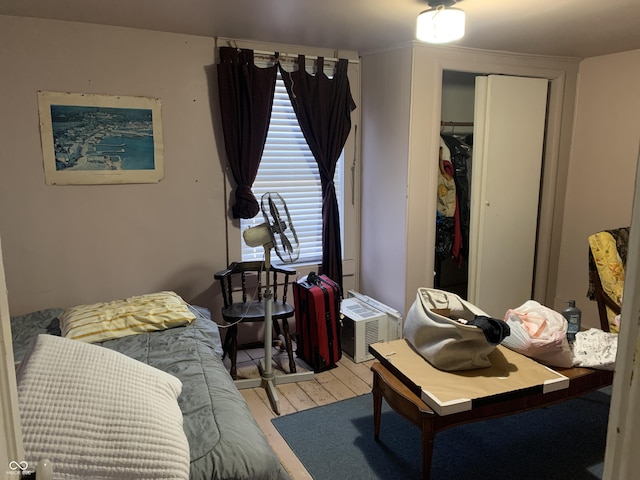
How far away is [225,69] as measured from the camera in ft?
10.8

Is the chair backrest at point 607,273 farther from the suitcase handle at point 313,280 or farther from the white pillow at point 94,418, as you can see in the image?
the white pillow at point 94,418

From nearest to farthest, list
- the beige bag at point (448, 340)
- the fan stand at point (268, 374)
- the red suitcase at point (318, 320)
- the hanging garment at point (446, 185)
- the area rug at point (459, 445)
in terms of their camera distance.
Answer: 1. the beige bag at point (448, 340)
2. the area rug at point (459, 445)
3. the fan stand at point (268, 374)
4. the red suitcase at point (318, 320)
5. the hanging garment at point (446, 185)

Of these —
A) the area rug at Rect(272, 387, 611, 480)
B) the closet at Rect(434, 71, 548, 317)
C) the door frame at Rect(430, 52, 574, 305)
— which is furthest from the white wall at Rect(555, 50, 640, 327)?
the area rug at Rect(272, 387, 611, 480)

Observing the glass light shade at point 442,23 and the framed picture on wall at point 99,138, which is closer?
the glass light shade at point 442,23

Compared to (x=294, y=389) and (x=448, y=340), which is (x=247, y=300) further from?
(x=448, y=340)

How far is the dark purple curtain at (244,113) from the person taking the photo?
3.30 m

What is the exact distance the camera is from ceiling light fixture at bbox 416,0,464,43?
2389 mm

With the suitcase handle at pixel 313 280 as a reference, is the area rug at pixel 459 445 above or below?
below

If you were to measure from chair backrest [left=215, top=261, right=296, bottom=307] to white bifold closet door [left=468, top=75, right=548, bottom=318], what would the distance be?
152cm

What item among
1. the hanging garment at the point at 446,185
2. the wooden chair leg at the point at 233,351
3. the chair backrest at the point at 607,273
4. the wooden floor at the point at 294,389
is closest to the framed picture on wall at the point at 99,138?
the wooden chair leg at the point at 233,351

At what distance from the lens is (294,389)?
3.13 metres

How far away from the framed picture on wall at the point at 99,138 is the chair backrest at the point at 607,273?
2.96 m

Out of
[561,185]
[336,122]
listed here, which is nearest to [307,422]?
[336,122]

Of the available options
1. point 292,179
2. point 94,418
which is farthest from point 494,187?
point 94,418
